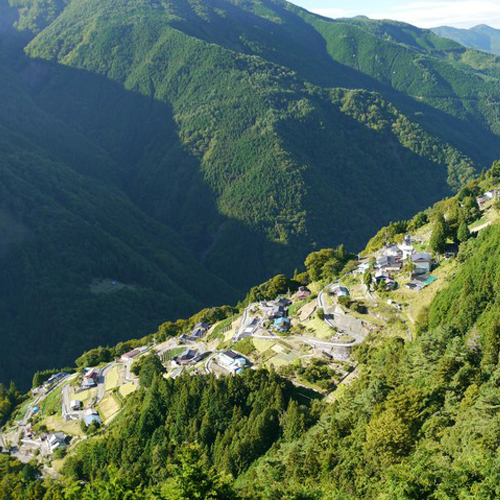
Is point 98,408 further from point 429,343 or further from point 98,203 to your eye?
point 98,203

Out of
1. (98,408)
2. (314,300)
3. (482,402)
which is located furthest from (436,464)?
(98,408)

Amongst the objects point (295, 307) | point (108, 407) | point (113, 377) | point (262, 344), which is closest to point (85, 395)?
point (113, 377)

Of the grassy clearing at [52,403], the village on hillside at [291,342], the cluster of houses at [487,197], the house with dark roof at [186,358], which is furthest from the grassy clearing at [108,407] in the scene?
the cluster of houses at [487,197]

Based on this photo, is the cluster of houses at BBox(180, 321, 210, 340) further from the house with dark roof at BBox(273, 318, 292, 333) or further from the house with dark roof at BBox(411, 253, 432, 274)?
the house with dark roof at BBox(411, 253, 432, 274)

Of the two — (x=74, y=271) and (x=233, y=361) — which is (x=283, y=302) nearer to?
(x=233, y=361)

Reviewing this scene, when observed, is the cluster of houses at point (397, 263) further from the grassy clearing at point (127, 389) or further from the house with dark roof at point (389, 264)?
the grassy clearing at point (127, 389)

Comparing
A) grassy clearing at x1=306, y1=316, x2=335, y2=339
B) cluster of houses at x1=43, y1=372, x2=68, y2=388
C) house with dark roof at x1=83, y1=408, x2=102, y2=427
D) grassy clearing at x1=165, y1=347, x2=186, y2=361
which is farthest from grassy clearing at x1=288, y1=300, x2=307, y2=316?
cluster of houses at x1=43, y1=372, x2=68, y2=388
